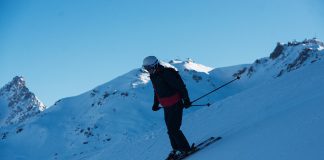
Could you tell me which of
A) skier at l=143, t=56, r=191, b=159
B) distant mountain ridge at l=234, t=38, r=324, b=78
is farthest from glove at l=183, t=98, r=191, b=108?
distant mountain ridge at l=234, t=38, r=324, b=78

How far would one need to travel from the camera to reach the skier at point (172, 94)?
25.0ft

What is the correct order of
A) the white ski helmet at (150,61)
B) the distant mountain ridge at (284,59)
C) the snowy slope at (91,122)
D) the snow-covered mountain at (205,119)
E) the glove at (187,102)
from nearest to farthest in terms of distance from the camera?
the snow-covered mountain at (205,119), the glove at (187,102), the white ski helmet at (150,61), the snowy slope at (91,122), the distant mountain ridge at (284,59)

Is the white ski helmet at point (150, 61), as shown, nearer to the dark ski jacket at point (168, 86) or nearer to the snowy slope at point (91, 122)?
the dark ski jacket at point (168, 86)

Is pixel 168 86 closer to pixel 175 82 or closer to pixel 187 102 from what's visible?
pixel 175 82

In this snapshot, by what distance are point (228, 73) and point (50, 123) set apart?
5199 centimetres

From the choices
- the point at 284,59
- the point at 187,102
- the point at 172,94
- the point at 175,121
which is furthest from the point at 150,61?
the point at 284,59

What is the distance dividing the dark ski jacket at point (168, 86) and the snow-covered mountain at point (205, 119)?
995 mm

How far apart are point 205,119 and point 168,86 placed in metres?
4.77

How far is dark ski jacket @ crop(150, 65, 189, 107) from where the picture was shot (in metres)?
7.60

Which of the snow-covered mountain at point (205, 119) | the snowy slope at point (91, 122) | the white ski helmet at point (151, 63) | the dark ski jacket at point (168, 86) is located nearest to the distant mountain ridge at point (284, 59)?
the snow-covered mountain at point (205, 119)

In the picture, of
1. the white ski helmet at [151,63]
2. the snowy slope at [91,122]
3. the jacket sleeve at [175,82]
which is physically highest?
the snowy slope at [91,122]

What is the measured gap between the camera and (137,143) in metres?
14.5

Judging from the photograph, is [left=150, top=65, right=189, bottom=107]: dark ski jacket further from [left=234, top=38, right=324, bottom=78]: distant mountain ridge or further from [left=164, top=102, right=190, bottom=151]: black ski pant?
[left=234, top=38, right=324, bottom=78]: distant mountain ridge

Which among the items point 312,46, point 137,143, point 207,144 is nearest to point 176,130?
point 207,144
